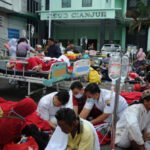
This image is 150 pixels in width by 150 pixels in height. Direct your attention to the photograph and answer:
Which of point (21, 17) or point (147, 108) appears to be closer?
point (147, 108)

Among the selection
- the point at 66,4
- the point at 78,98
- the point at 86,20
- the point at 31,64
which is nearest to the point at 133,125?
the point at 78,98

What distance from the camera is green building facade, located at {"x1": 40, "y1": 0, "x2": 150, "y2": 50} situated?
25891mm

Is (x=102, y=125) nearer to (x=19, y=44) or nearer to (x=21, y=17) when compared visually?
(x=19, y=44)

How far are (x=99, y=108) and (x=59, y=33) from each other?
26.8 meters

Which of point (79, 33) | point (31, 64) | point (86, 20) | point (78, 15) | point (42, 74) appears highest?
point (78, 15)

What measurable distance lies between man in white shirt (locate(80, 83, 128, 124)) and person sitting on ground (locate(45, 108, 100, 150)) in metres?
1.38

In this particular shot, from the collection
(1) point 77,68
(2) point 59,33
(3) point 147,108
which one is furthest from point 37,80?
(2) point 59,33

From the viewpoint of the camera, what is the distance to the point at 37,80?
22.4ft

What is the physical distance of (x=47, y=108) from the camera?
14.7 ft

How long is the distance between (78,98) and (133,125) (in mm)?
1240

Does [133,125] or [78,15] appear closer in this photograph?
[133,125]

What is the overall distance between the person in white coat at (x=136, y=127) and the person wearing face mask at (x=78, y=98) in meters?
0.59

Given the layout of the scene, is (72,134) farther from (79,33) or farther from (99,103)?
(79,33)

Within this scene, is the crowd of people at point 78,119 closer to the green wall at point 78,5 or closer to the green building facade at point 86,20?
the green building facade at point 86,20
